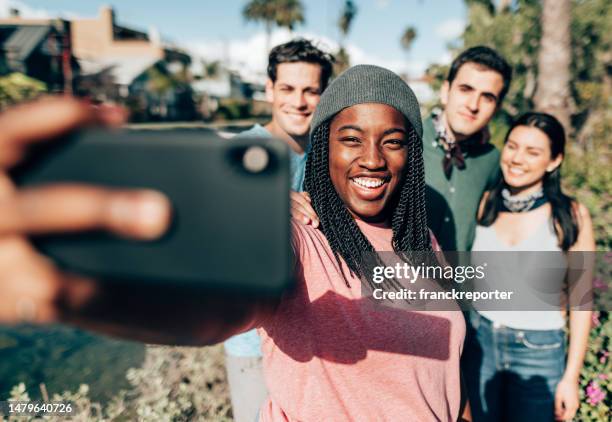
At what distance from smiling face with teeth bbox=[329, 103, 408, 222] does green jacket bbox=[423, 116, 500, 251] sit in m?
1.06

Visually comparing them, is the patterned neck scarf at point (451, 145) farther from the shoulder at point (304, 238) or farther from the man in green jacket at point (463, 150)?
the shoulder at point (304, 238)

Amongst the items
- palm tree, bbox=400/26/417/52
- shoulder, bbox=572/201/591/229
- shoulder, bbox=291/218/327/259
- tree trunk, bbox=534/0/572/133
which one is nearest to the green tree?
shoulder, bbox=291/218/327/259

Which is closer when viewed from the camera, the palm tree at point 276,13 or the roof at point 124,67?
the roof at point 124,67

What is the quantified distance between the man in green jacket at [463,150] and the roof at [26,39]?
31.9 meters

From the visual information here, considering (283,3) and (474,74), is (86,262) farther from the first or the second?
(283,3)

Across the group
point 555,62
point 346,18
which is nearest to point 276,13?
point 346,18

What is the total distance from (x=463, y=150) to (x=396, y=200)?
1309 millimetres

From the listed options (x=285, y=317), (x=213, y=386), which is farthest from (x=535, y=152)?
(x=213, y=386)

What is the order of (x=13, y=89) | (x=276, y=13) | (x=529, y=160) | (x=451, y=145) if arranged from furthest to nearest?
(x=276, y=13)
(x=13, y=89)
(x=451, y=145)
(x=529, y=160)

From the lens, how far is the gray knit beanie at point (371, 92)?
151 centimetres

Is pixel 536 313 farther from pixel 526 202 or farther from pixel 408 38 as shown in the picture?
pixel 408 38

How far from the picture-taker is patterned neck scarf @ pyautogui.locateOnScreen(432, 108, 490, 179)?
261 centimetres

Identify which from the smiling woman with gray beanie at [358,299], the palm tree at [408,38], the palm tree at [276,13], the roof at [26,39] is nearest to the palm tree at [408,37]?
the palm tree at [408,38]

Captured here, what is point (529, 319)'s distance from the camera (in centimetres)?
240
